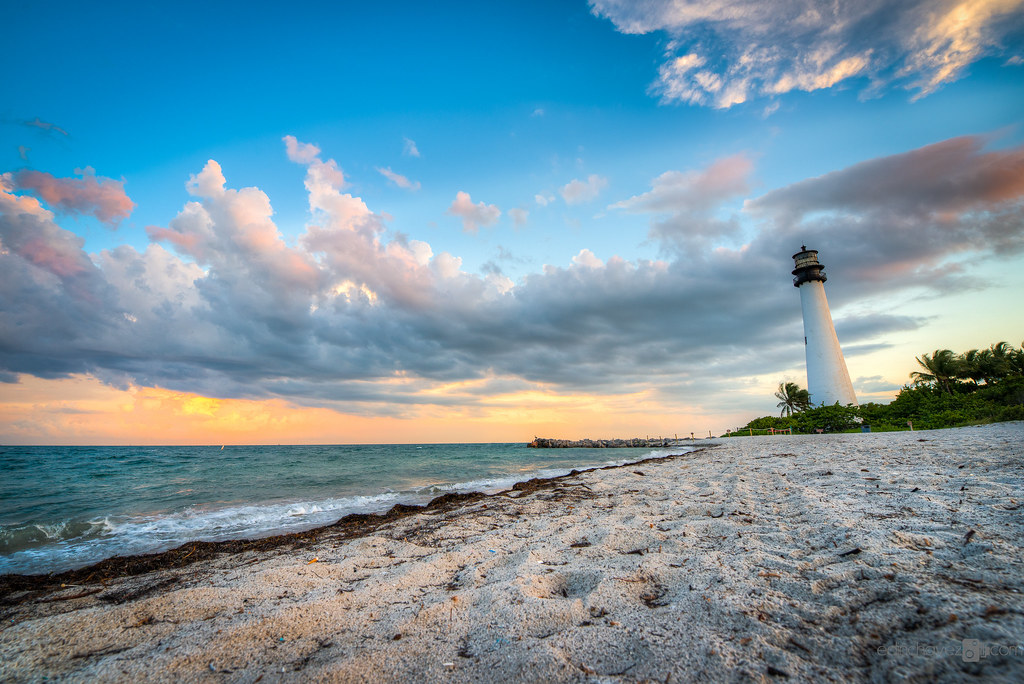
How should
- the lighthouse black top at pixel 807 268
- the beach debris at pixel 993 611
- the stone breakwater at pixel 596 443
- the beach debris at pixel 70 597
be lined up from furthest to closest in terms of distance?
1. the stone breakwater at pixel 596 443
2. the lighthouse black top at pixel 807 268
3. the beach debris at pixel 70 597
4. the beach debris at pixel 993 611

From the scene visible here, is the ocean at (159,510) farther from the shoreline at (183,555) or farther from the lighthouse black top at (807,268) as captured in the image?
the lighthouse black top at (807,268)

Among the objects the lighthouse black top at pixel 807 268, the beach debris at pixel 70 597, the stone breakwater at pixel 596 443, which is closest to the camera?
the beach debris at pixel 70 597

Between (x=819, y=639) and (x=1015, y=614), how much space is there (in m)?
0.88

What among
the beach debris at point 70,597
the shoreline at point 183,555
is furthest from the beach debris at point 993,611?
the beach debris at point 70,597

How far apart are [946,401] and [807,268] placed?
12.9m

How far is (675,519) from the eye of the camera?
16.1 ft

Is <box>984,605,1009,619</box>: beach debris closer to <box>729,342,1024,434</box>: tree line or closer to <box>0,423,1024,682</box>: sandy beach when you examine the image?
<box>0,423,1024,682</box>: sandy beach

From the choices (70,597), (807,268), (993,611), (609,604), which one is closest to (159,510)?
(70,597)

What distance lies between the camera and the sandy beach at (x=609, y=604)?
1.95 m

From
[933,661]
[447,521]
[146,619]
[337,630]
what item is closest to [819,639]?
[933,661]

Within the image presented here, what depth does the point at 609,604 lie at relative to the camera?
2.69m

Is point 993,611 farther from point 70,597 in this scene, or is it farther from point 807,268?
point 807,268

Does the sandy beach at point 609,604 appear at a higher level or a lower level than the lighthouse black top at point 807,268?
lower

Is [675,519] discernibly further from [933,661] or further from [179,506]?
[179,506]
